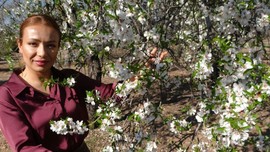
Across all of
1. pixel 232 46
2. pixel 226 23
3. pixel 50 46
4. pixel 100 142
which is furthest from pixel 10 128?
pixel 100 142

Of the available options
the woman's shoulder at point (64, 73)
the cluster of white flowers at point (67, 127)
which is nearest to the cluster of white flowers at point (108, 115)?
the cluster of white flowers at point (67, 127)

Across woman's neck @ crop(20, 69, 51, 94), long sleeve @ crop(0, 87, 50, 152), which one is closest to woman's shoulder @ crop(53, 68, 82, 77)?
woman's neck @ crop(20, 69, 51, 94)

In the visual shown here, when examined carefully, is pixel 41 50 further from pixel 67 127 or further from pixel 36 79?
pixel 67 127

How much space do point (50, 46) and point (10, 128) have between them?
21.7 inches

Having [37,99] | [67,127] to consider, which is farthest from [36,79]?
[67,127]

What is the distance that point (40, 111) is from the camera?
81.4 inches

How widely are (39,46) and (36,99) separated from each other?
348 millimetres

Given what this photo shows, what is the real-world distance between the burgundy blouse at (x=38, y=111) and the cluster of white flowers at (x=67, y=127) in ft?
0.25

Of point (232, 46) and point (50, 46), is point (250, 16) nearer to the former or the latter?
point (232, 46)

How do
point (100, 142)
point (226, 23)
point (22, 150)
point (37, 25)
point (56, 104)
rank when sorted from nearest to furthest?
point (22, 150)
point (37, 25)
point (56, 104)
point (226, 23)
point (100, 142)

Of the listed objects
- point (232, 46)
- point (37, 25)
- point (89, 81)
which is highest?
Answer: point (37, 25)

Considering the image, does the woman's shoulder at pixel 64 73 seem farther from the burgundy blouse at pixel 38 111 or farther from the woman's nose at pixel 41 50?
the woman's nose at pixel 41 50

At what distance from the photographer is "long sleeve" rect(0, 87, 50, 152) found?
1.82 meters

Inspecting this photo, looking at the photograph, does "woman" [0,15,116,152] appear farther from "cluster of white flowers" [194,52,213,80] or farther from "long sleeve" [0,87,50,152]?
"cluster of white flowers" [194,52,213,80]
